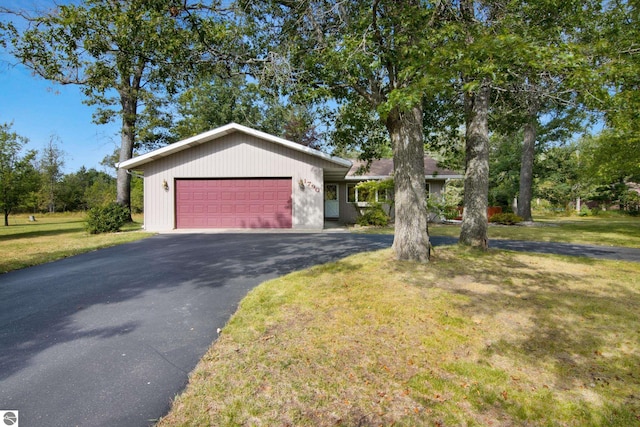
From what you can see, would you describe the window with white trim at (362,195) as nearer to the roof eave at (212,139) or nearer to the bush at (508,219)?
the roof eave at (212,139)

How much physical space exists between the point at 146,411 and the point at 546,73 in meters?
7.27

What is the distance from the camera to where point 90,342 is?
298 cm

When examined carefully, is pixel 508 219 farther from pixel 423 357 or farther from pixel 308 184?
pixel 423 357

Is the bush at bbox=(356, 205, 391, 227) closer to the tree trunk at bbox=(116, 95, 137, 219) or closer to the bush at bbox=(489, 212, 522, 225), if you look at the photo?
the bush at bbox=(489, 212, 522, 225)

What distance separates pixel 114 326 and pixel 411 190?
5.20m

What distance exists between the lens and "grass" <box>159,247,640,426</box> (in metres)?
2.00

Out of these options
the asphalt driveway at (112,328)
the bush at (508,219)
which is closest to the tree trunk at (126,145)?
the asphalt driveway at (112,328)

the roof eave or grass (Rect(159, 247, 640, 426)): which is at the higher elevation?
the roof eave

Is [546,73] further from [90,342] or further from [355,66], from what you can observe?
[90,342]

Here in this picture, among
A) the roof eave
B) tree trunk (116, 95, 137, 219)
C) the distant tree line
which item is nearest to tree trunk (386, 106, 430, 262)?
the roof eave

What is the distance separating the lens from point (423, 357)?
2633 millimetres

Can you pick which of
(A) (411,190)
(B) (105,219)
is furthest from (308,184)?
(B) (105,219)

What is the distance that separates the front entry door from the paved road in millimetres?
10414

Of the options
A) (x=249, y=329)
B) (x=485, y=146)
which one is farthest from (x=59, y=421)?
(x=485, y=146)
